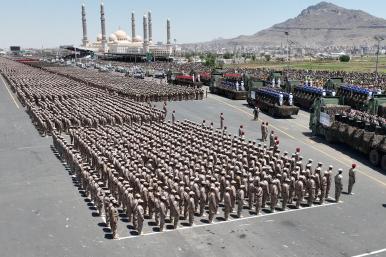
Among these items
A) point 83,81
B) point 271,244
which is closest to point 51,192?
point 271,244

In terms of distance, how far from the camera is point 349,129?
65.9 feet

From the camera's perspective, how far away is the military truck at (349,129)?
17.9 metres

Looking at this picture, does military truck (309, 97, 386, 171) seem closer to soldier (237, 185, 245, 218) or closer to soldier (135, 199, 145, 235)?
soldier (237, 185, 245, 218)

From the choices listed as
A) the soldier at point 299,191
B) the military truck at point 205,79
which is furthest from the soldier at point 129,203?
the military truck at point 205,79

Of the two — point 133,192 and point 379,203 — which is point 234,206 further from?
point 379,203

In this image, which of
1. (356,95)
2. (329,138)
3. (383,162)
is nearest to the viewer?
(383,162)

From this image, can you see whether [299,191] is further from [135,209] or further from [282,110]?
[282,110]

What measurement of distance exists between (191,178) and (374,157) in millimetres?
8728

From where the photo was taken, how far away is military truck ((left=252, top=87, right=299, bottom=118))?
96.7 ft

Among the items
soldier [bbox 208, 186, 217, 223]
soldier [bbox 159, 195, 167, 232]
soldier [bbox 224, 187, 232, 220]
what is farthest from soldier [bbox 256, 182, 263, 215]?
soldier [bbox 159, 195, 167, 232]

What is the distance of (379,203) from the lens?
1380cm

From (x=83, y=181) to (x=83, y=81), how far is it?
131ft

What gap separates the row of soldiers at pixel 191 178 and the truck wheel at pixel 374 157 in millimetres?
4212

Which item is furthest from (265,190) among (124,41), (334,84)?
(124,41)
